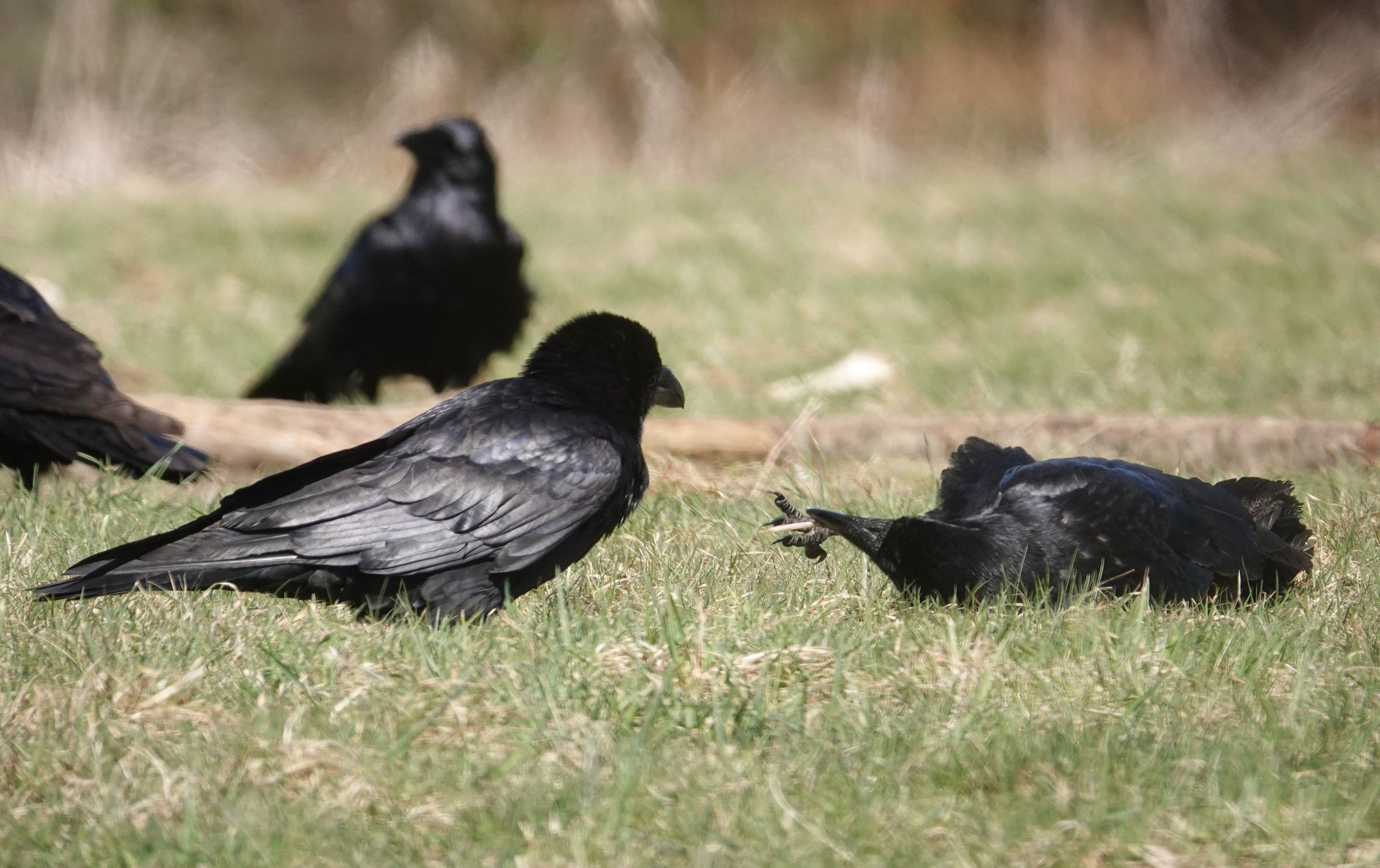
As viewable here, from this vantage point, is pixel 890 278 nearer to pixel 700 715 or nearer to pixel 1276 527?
pixel 1276 527

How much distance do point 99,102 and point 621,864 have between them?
12.2 m

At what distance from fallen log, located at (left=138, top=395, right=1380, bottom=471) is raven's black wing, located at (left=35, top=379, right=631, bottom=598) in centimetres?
169

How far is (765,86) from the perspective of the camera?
1402 cm

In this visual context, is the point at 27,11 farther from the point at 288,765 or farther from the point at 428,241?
the point at 288,765

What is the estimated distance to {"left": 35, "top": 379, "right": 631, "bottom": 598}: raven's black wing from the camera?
317 centimetres

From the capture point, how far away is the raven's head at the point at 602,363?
367 centimetres

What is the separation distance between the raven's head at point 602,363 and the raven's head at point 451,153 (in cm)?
383

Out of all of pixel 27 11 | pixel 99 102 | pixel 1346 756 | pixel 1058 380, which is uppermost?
pixel 27 11

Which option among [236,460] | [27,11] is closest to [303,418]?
[236,460]

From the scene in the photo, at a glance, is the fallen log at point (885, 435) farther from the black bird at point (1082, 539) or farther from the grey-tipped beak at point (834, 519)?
the grey-tipped beak at point (834, 519)

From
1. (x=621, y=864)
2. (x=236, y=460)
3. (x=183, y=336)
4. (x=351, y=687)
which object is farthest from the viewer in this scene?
(x=183, y=336)

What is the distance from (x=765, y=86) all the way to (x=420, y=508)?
1138cm

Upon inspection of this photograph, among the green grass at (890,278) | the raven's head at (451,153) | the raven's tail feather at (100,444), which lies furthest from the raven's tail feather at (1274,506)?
the raven's head at (451,153)

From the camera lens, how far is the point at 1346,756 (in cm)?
260
